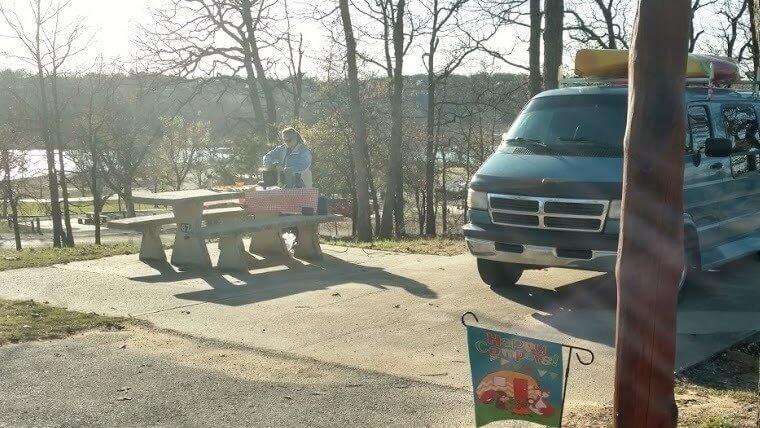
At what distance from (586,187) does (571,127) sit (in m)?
1.15

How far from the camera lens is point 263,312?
8.22 metres

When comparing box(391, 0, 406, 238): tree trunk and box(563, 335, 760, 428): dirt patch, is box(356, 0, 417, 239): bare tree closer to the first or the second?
box(391, 0, 406, 238): tree trunk

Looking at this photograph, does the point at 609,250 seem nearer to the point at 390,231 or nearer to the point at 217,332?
the point at 217,332

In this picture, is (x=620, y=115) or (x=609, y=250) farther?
(x=620, y=115)

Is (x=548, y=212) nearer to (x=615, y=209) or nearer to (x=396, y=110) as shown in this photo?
(x=615, y=209)

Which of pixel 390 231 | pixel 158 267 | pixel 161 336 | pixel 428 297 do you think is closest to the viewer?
pixel 161 336

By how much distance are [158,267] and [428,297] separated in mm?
3777

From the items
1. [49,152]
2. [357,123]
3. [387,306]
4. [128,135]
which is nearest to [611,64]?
[387,306]

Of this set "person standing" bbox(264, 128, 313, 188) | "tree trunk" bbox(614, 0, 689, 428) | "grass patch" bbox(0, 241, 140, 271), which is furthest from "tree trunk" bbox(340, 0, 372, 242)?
"tree trunk" bbox(614, 0, 689, 428)

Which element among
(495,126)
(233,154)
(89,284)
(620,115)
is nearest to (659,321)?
(620,115)

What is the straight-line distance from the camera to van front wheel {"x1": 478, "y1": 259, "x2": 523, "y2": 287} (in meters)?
9.12

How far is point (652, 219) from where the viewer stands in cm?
353

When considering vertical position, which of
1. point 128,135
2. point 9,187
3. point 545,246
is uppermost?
point 128,135

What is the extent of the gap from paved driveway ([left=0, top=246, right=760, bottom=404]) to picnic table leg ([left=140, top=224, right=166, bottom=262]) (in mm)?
219
